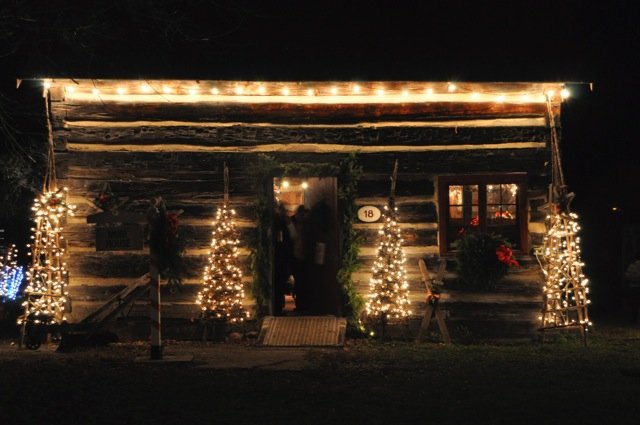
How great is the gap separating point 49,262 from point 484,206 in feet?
24.8

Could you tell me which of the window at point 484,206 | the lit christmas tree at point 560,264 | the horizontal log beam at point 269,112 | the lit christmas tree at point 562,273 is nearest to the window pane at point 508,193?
the window at point 484,206

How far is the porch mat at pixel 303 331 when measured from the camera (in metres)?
14.2

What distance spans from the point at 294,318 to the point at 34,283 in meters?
4.44

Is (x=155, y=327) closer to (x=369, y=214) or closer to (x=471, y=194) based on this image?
(x=369, y=214)

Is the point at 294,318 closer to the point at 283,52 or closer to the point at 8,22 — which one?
the point at 283,52

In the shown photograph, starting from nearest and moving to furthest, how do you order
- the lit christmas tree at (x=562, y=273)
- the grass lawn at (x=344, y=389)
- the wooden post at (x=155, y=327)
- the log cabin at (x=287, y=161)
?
1. the grass lawn at (x=344, y=389)
2. the wooden post at (x=155, y=327)
3. the lit christmas tree at (x=562, y=273)
4. the log cabin at (x=287, y=161)

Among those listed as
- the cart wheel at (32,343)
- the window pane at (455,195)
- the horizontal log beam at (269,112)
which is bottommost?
the cart wheel at (32,343)

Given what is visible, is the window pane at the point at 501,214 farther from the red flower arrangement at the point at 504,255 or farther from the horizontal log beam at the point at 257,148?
the horizontal log beam at the point at 257,148

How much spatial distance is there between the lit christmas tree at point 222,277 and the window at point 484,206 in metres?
3.62

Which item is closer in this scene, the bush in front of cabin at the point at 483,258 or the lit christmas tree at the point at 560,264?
the lit christmas tree at the point at 560,264

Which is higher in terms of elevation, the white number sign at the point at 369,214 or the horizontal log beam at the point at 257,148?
the horizontal log beam at the point at 257,148

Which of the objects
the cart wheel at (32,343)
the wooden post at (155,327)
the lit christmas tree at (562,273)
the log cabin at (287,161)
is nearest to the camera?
the wooden post at (155,327)

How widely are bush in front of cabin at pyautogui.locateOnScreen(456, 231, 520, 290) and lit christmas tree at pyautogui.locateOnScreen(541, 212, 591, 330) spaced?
648 mm

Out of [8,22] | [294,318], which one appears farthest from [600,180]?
[8,22]
